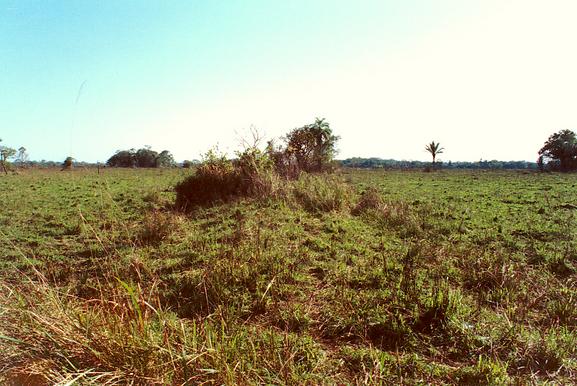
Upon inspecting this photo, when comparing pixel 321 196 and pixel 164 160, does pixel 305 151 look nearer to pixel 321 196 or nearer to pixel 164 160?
pixel 321 196

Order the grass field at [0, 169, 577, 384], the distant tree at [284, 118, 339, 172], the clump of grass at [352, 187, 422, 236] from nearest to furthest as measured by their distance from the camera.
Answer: the grass field at [0, 169, 577, 384] < the clump of grass at [352, 187, 422, 236] < the distant tree at [284, 118, 339, 172]

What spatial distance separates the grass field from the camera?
2381 millimetres

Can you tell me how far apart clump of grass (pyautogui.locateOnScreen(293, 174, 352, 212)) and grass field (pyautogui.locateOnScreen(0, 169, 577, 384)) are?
1044 millimetres

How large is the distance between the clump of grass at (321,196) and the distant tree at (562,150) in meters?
58.7

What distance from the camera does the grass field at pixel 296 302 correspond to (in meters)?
2.38

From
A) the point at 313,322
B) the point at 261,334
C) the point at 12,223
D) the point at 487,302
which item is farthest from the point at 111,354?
the point at 12,223

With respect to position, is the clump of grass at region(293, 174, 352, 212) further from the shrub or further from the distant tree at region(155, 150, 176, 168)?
the distant tree at region(155, 150, 176, 168)

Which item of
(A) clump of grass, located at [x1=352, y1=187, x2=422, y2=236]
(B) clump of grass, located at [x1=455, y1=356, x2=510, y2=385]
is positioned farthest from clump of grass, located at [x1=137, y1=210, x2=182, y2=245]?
(B) clump of grass, located at [x1=455, y1=356, x2=510, y2=385]

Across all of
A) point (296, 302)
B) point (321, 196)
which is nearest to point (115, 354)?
point (296, 302)

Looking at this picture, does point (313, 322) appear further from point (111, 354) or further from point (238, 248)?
point (238, 248)

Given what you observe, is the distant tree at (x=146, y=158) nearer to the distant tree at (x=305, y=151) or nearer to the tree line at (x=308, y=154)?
the tree line at (x=308, y=154)

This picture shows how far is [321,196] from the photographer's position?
10938 mm

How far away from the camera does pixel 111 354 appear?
2.29m

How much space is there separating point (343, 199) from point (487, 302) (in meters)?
7.02
